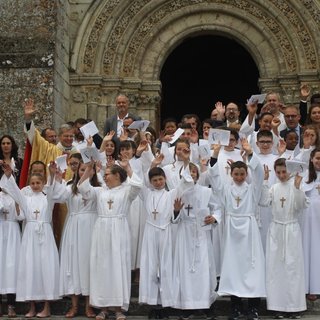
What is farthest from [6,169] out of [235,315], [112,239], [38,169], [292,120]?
[292,120]

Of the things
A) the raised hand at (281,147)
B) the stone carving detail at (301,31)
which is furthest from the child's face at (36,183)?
the stone carving detail at (301,31)

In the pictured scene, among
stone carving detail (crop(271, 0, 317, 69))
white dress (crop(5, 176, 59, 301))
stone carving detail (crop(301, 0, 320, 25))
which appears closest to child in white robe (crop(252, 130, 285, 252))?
white dress (crop(5, 176, 59, 301))

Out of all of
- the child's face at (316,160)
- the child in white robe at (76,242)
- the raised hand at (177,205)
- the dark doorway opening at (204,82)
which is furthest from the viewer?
the dark doorway opening at (204,82)

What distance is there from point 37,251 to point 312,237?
3110 mm

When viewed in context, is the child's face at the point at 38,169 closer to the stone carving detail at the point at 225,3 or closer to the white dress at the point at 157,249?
the white dress at the point at 157,249

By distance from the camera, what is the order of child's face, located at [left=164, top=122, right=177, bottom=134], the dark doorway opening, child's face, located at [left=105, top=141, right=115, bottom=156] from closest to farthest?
child's face, located at [left=105, top=141, right=115, bottom=156] < child's face, located at [left=164, top=122, right=177, bottom=134] < the dark doorway opening

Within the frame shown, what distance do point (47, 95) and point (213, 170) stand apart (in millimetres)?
4740

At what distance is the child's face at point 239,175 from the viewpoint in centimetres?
→ 841

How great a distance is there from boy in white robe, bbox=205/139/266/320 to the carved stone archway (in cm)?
609

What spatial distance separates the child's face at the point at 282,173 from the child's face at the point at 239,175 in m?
0.40

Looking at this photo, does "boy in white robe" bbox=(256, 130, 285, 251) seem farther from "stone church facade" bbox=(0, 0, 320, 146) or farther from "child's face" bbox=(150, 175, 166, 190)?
"stone church facade" bbox=(0, 0, 320, 146)

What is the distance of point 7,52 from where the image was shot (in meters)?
12.8

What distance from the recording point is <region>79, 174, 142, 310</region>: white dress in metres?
8.12

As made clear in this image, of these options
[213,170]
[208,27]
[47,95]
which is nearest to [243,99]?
[208,27]
